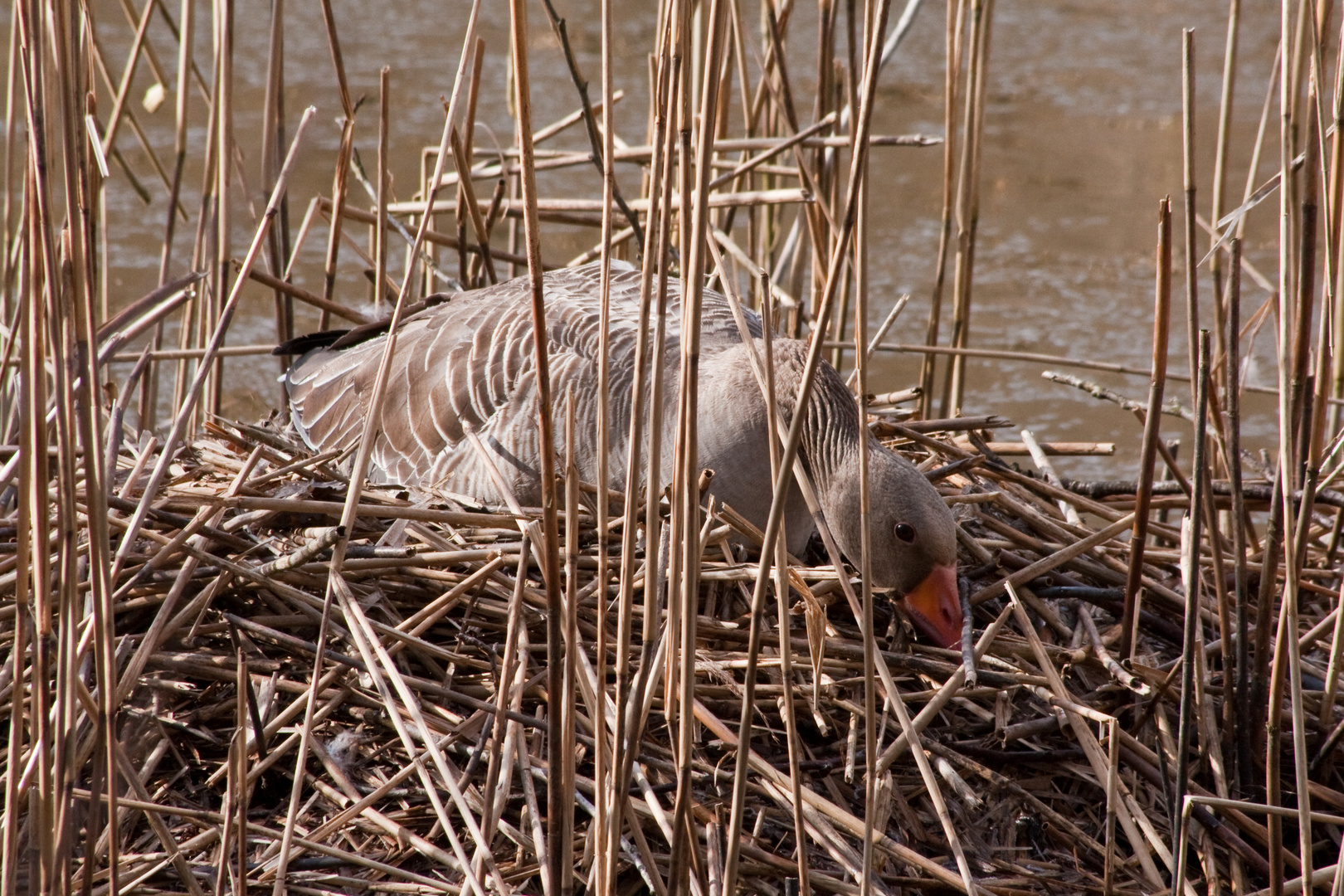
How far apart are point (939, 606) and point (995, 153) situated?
6.75m

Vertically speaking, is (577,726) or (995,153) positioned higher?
(995,153)

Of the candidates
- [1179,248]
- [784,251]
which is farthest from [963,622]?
[1179,248]

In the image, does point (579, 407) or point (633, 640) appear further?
point (579, 407)

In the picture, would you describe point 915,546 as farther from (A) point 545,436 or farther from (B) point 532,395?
(A) point 545,436

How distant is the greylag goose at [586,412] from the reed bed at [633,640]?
0.16 metres

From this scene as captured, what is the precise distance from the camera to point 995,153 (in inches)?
362

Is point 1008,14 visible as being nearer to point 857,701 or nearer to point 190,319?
point 190,319

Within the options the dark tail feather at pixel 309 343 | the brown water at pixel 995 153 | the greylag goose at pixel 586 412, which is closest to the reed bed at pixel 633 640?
the greylag goose at pixel 586 412

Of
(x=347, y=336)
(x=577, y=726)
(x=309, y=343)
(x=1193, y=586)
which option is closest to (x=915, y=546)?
(x=1193, y=586)

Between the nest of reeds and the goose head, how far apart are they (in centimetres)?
8

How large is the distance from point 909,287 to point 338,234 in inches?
153

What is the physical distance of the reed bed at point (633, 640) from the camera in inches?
Answer: 79.1

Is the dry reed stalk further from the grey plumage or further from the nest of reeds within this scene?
the nest of reeds

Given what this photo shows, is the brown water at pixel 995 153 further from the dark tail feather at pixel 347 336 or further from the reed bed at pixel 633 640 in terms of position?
the reed bed at pixel 633 640
